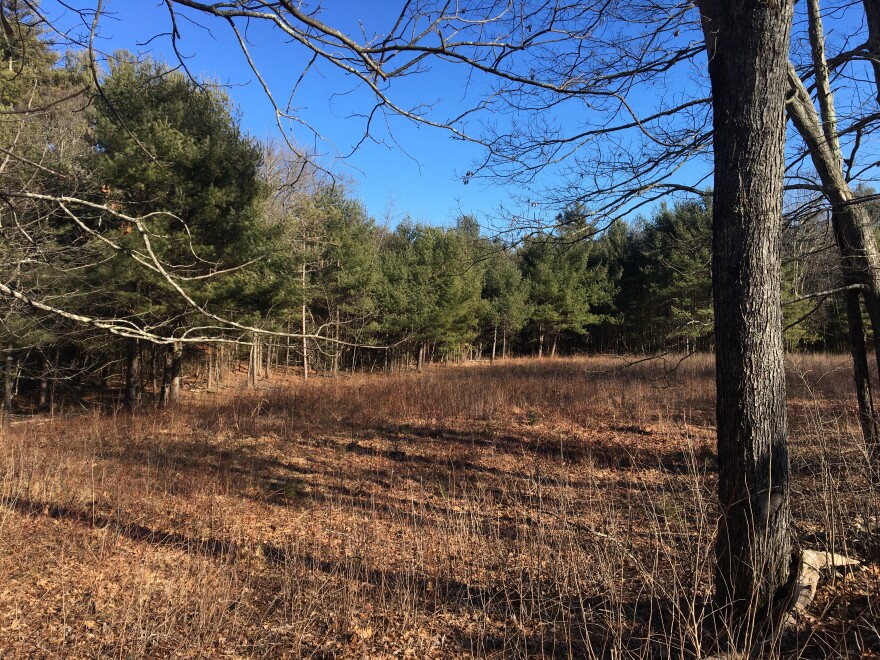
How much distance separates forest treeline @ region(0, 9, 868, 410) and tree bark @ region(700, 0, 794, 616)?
3.94 feet

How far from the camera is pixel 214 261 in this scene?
1013cm

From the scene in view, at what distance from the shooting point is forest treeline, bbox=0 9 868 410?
2.67 m

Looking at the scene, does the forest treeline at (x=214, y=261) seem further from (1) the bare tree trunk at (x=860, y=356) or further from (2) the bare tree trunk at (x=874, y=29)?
(2) the bare tree trunk at (x=874, y=29)

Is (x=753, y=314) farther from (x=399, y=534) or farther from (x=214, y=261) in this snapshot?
(x=214, y=261)

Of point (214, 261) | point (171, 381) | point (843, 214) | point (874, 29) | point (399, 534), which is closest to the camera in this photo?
point (843, 214)

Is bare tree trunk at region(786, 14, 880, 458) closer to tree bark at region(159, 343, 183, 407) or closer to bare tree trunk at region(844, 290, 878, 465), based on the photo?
bare tree trunk at region(844, 290, 878, 465)

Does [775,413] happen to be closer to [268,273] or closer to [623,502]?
[623,502]

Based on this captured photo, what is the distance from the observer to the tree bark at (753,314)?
266 centimetres

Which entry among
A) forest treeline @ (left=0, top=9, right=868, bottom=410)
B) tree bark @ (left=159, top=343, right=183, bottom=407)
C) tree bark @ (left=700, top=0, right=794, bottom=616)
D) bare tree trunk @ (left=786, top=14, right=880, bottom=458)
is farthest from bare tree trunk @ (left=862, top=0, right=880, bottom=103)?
tree bark @ (left=159, top=343, right=183, bottom=407)

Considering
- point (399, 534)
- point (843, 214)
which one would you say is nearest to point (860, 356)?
point (843, 214)

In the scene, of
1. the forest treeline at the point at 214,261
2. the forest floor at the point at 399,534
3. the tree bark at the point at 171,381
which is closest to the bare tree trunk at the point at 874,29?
the forest treeline at the point at 214,261

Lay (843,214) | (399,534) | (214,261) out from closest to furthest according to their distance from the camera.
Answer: (843,214), (399,534), (214,261)

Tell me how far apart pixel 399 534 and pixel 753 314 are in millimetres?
3858

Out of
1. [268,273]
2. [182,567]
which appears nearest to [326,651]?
[182,567]
